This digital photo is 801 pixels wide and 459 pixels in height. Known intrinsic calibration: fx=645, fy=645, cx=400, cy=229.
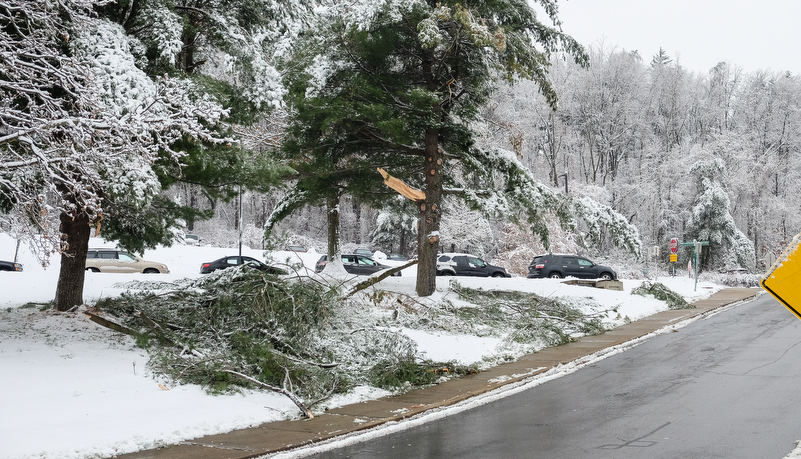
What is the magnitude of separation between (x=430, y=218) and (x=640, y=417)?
10759mm

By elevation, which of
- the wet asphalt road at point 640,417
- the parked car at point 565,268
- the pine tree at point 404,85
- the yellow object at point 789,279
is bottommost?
the parked car at point 565,268

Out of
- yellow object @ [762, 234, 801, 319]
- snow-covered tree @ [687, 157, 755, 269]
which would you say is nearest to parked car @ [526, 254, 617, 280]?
snow-covered tree @ [687, 157, 755, 269]

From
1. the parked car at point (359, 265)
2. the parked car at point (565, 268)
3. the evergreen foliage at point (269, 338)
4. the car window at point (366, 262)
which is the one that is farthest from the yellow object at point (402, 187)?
the parked car at point (565, 268)

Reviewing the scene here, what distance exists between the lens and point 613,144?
186ft

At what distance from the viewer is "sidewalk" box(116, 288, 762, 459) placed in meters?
6.86

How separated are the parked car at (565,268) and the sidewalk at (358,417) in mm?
21077

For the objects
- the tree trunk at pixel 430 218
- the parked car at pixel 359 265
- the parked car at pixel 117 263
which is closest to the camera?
the tree trunk at pixel 430 218

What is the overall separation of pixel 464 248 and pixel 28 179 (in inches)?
1788

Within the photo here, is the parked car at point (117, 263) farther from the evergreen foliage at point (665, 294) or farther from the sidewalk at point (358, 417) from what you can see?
the sidewalk at point (358, 417)

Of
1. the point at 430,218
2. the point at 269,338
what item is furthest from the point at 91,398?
the point at 430,218

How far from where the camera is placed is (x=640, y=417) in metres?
7.92

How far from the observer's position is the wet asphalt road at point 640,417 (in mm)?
6562

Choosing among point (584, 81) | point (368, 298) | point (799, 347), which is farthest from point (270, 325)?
point (584, 81)

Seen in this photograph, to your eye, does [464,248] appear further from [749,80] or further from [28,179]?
[28,179]
